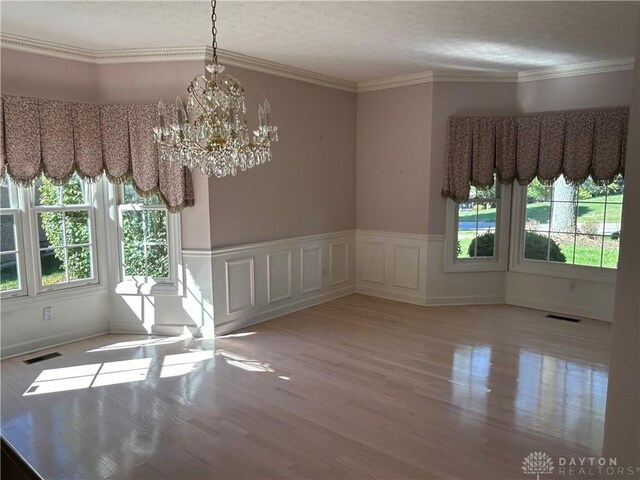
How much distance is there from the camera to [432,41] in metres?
4.30

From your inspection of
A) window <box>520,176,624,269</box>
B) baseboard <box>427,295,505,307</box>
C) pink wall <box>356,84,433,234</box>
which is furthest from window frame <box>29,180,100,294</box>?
window <box>520,176,624,269</box>

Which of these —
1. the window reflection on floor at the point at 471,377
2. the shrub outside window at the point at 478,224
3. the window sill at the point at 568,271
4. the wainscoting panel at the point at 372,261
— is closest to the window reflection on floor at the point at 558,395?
the window reflection on floor at the point at 471,377

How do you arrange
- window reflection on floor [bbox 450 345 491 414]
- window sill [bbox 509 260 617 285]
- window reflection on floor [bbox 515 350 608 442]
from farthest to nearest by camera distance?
window sill [bbox 509 260 617 285] → window reflection on floor [bbox 450 345 491 414] → window reflection on floor [bbox 515 350 608 442]

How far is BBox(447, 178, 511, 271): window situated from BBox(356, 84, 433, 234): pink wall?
454 millimetres

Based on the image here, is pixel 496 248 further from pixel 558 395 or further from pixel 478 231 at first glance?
pixel 558 395

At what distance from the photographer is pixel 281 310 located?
219 inches

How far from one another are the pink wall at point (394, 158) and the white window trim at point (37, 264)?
11.0 feet

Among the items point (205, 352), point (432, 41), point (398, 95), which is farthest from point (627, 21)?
point (205, 352)

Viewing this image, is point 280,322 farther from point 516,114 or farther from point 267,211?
point 516,114

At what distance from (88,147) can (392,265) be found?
3887 mm

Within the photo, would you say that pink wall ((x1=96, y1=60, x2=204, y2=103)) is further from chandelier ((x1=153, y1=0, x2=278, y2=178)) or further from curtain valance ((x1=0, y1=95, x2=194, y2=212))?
chandelier ((x1=153, y1=0, x2=278, y2=178))

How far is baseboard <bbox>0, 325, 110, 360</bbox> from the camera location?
168 inches

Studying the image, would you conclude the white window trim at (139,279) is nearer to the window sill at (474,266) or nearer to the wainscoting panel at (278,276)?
the wainscoting panel at (278,276)

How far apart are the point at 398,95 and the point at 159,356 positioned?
13.8 feet
